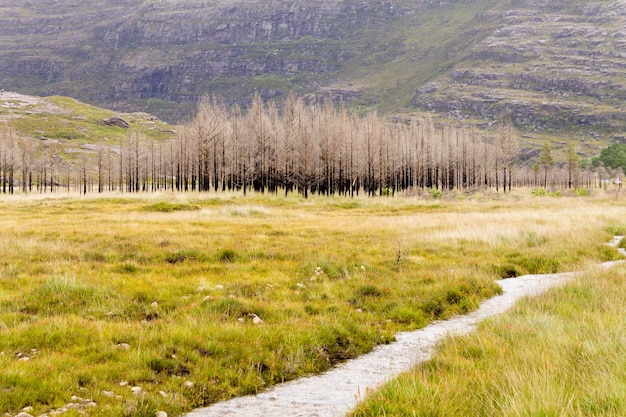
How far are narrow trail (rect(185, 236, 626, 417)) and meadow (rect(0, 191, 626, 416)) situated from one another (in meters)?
0.30

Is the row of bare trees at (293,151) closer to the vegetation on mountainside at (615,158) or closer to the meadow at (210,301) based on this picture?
the meadow at (210,301)

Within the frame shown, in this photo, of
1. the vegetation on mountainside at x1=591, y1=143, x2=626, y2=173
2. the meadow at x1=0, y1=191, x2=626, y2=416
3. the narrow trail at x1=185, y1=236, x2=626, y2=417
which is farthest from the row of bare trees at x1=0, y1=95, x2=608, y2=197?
the vegetation on mountainside at x1=591, y1=143, x2=626, y2=173

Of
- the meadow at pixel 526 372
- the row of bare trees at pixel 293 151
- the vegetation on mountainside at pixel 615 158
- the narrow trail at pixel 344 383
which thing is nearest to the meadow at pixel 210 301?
the narrow trail at pixel 344 383

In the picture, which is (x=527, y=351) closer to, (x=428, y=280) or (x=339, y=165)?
(x=428, y=280)

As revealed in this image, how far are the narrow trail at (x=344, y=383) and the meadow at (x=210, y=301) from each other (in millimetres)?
304

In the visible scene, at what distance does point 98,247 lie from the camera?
17.2 metres

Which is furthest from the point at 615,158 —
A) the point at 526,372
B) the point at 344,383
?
the point at 344,383

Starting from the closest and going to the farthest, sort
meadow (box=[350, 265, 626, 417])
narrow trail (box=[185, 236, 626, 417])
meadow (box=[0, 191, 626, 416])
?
1. meadow (box=[350, 265, 626, 417])
2. narrow trail (box=[185, 236, 626, 417])
3. meadow (box=[0, 191, 626, 416])

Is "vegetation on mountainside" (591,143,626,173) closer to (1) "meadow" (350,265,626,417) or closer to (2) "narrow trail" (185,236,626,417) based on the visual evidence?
(1) "meadow" (350,265,626,417)

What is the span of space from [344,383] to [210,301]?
4.53m

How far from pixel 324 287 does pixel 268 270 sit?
2.73 metres

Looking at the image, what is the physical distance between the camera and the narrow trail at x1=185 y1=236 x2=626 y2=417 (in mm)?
6141

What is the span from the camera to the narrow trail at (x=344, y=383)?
6.14 m

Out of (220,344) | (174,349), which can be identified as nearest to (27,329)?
(174,349)
